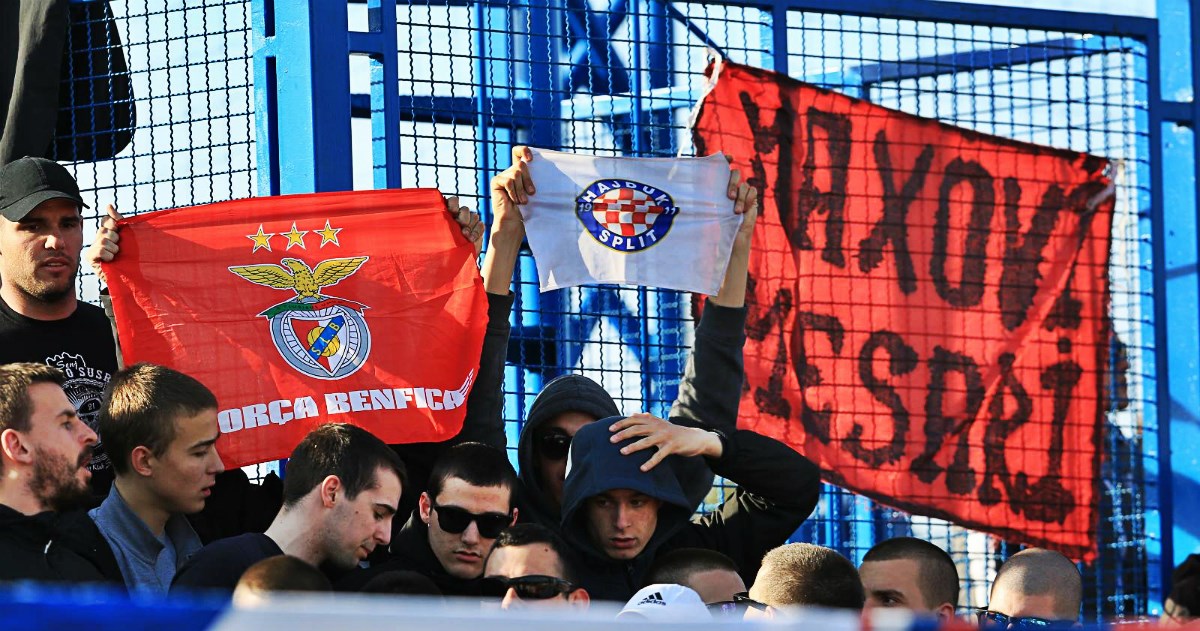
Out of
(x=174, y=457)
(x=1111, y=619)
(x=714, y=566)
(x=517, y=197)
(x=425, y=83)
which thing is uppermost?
(x=425, y=83)

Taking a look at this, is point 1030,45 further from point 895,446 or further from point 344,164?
point 344,164

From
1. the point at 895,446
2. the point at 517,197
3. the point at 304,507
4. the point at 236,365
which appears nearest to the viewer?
the point at 304,507

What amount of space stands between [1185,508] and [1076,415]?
58 cm

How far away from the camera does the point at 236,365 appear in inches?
219

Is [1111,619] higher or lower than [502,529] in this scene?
lower

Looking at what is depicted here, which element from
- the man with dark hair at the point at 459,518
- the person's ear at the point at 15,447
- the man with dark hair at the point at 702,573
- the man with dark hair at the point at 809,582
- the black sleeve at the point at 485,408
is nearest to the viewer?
the person's ear at the point at 15,447

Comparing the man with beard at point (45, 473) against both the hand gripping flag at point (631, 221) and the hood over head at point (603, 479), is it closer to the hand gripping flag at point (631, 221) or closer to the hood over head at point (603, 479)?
the hood over head at point (603, 479)

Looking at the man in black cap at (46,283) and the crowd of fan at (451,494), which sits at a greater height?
the man in black cap at (46,283)

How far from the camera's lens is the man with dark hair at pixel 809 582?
419 cm

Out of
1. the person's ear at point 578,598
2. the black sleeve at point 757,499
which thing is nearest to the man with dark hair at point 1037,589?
the black sleeve at point 757,499

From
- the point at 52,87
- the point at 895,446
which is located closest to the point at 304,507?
the point at 52,87

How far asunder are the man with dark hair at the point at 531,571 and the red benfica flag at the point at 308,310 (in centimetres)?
124

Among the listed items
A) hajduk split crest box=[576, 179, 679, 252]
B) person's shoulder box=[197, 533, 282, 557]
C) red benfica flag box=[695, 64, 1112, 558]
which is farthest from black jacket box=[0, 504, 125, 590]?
red benfica flag box=[695, 64, 1112, 558]

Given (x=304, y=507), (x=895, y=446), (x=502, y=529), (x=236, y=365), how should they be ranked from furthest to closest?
1. (x=895, y=446)
2. (x=236, y=365)
3. (x=502, y=529)
4. (x=304, y=507)
